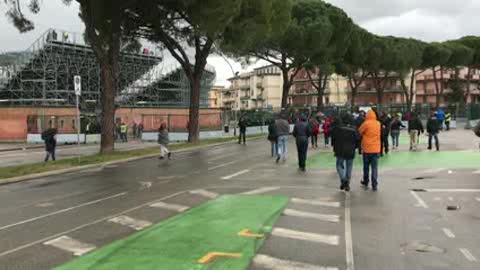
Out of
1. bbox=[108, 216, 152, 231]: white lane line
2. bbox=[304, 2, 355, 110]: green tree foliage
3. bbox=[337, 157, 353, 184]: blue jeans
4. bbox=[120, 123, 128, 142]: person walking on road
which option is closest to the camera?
bbox=[108, 216, 152, 231]: white lane line

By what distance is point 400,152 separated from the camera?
24.4m

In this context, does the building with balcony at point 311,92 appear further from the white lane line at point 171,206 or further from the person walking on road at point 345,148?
the white lane line at point 171,206

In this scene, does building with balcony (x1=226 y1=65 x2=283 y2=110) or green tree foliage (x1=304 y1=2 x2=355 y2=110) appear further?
building with balcony (x1=226 y1=65 x2=283 y2=110)

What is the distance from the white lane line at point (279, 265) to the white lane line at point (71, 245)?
228cm

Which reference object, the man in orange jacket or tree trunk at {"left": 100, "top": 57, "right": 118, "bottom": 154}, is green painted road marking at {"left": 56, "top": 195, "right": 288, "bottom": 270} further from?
tree trunk at {"left": 100, "top": 57, "right": 118, "bottom": 154}

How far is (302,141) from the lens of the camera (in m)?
18.5

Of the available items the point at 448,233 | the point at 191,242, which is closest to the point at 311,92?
the point at 448,233

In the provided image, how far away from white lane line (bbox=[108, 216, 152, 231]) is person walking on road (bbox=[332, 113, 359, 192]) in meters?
5.15

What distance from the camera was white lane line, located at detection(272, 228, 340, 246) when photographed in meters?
8.23

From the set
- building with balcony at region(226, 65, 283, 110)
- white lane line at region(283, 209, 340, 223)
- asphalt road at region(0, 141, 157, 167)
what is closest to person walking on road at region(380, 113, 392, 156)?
white lane line at region(283, 209, 340, 223)

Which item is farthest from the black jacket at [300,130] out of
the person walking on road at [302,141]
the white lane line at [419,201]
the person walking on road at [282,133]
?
the white lane line at [419,201]

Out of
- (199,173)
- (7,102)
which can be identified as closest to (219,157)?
(199,173)

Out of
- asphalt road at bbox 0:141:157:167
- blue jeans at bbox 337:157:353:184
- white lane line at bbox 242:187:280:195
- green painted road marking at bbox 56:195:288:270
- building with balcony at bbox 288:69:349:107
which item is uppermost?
building with balcony at bbox 288:69:349:107

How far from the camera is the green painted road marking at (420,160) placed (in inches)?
744
